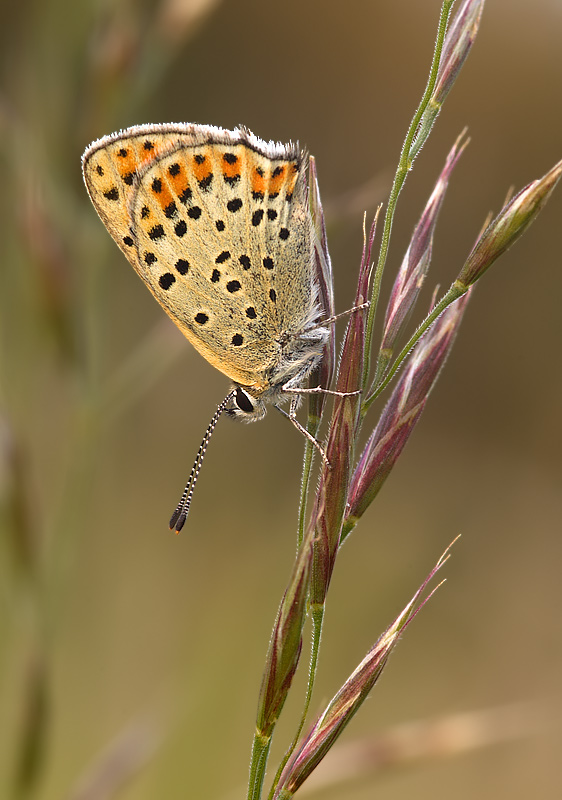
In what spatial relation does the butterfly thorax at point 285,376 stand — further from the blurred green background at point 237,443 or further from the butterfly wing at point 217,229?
the blurred green background at point 237,443

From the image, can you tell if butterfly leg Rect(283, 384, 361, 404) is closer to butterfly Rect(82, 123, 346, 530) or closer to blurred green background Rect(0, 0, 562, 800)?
butterfly Rect(82, 123, 346, 530)

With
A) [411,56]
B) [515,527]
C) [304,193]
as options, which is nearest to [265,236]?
[304,193]

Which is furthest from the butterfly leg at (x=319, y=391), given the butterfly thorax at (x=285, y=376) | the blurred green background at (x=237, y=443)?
the blurred green background at (x=237, y=443)

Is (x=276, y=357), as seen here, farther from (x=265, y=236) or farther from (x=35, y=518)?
(x=35, y=518)

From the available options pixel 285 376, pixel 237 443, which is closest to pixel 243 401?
pixel 285 376

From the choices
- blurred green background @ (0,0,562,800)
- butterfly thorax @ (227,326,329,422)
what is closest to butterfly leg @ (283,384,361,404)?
butterfly thorax @ (227,326,329,422)

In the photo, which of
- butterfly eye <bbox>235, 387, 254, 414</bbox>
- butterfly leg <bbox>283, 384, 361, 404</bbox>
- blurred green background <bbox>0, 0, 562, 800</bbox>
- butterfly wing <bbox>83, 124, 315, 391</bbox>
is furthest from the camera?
blurred green background <bbox>0, 0, 562, 800</bbox>
